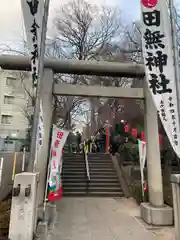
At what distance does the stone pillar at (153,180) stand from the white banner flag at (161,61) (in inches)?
82.6

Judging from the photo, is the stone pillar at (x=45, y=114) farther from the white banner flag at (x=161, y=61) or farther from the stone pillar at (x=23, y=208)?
the white banner flag at (x=161, y=61)

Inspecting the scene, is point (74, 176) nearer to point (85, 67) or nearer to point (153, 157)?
point (153, 157)

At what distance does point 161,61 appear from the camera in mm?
5184

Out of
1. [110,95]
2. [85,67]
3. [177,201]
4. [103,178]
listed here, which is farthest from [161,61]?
[103,178]

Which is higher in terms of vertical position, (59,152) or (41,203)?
(59,152)

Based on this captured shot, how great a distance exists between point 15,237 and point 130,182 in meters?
7.51

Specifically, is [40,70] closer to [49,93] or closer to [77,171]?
[49,93]

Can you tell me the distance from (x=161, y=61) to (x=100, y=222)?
4832 mm

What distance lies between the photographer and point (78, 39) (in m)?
16.7

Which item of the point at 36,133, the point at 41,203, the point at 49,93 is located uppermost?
the point at 49,93

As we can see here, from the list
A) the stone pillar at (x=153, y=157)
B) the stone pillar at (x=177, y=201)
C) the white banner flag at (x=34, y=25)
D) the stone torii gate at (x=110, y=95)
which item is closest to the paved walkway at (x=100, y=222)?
the stone torii gate at (x=110, y=95)

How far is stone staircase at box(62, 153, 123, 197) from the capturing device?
10836mm

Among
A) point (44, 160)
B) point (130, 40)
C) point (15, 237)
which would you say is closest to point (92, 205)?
point (44, 160)

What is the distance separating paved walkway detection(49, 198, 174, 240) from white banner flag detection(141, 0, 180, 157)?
2.77 m
